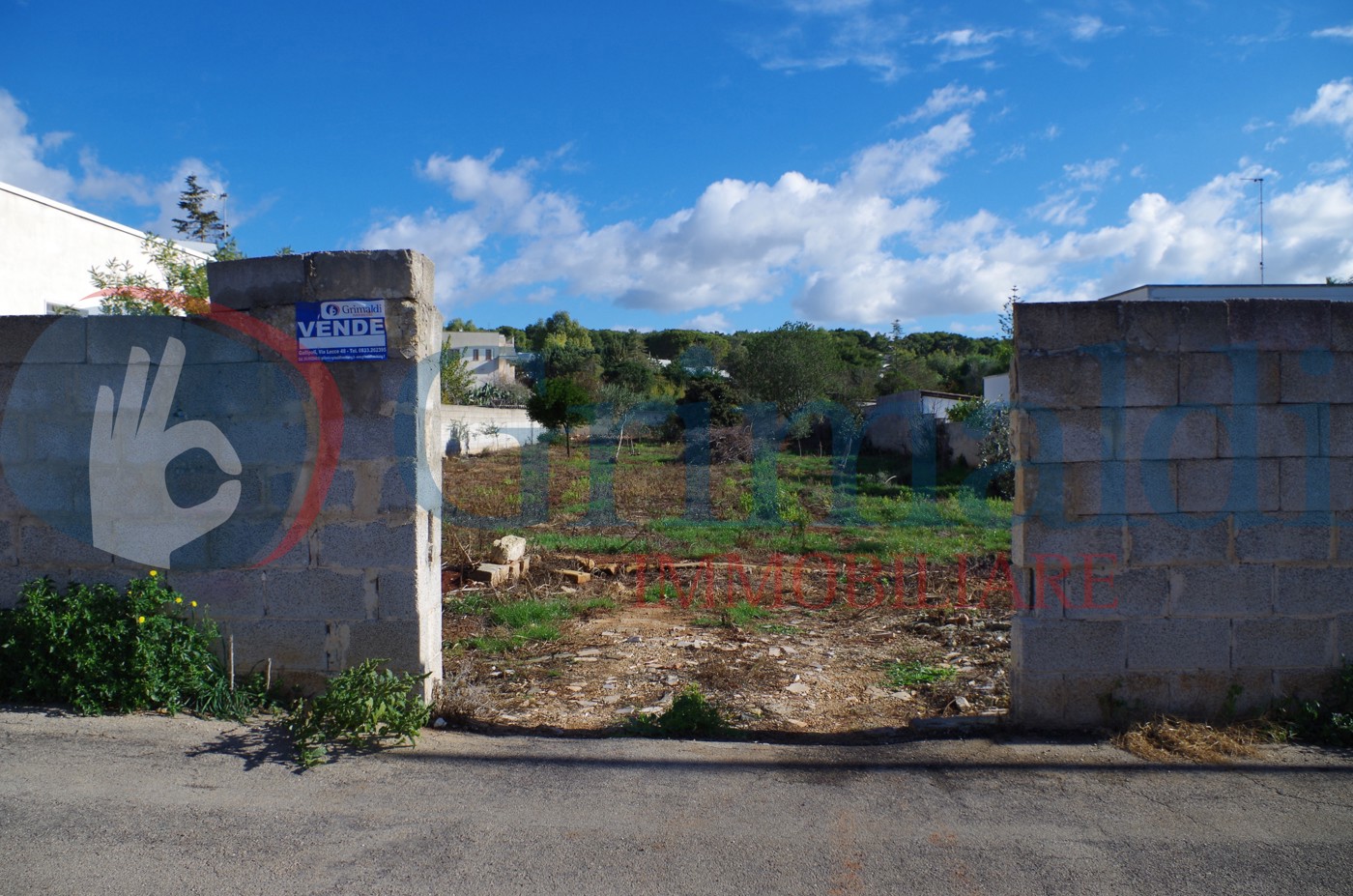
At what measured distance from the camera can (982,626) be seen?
633cm

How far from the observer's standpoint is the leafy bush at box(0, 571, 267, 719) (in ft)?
12.5

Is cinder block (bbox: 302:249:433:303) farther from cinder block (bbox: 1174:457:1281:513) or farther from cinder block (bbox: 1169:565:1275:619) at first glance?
cinder block (bbox: 1169:565:1275:619)

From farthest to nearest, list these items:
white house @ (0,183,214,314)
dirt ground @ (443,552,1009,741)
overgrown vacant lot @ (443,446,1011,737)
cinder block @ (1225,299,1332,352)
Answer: white house @ (0,183,214,314) → overgrown vacant lot @ (443,446,1011,737) → dirt ground @ (443,552,1009,741) → cinder block @ (1225,299,1332,352)

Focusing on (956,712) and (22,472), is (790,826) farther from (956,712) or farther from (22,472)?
(22,472)

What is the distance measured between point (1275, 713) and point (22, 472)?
6.10m

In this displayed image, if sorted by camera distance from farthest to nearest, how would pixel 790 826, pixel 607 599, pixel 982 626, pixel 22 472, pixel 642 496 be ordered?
pixel 642 496 → pixel 607 599 → pixel 982 626 → pixel 22 472 → pixel 790 826

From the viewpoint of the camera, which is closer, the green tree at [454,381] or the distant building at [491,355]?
the green tree at [454,381]

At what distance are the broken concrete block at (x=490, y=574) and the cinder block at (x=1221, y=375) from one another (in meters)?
5.50

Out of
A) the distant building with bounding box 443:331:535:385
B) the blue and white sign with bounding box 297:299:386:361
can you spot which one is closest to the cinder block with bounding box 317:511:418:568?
the blue and white sign with bounding box 297:299:386:361

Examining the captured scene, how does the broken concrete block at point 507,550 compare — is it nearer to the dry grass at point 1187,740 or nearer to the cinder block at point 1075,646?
the cinder block at point 1075,646

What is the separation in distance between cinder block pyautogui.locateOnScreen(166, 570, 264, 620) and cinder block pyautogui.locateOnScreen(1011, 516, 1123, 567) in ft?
12.0

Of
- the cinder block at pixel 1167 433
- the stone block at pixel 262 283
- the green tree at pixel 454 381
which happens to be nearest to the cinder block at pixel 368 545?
the stone block at pixel 262 283

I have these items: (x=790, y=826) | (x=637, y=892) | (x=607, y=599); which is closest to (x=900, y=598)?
(x=607, y=599)

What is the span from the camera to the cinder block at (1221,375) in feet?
12.7
